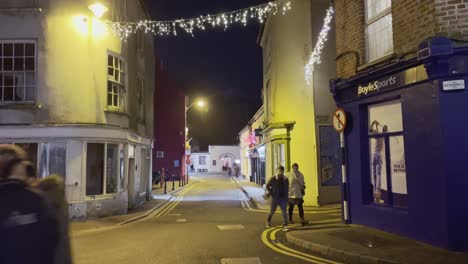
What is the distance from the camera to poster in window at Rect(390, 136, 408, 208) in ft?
33.1

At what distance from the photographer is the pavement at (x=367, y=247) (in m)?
7.70

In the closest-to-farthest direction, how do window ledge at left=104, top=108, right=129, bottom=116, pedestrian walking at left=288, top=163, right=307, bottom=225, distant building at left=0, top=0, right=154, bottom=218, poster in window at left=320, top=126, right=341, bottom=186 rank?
pedestrian walking at left=288, top=163, right=307, bottom=225
distant building at left=0, top=0, right=154, bottom=218
window ledge at left=104, top=108, right=129, bottom=116
poster in window at left=320, top=126, right=341, bottom=186

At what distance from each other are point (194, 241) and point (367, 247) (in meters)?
4.10

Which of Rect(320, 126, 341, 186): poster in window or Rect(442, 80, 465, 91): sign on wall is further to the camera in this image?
Rect(320, 126, 341, 186): poster in window

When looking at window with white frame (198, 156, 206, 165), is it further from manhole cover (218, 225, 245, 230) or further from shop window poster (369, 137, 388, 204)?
shop window poster (369, 137, 388, 204)

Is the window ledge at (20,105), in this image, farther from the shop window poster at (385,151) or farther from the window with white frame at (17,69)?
the shop window poster at (385,151)

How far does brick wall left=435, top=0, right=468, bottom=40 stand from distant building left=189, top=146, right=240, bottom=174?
69.4 metres

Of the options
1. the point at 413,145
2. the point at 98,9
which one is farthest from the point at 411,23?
the point at 98,9

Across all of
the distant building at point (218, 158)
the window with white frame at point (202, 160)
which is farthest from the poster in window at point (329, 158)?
the window with white frame at point (202, 160)

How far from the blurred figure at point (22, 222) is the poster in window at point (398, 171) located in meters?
8.96

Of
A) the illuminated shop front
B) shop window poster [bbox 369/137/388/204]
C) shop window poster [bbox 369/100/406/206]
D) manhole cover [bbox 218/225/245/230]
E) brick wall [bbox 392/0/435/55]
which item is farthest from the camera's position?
manhole cover [bbox 218/225/245/230]

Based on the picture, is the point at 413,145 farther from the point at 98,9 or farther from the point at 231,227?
the point at 98,9

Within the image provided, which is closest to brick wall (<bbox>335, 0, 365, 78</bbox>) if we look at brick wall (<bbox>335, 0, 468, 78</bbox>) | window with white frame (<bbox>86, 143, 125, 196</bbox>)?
brick wall (<bbox>335, 0, 468, 78</bbox>)

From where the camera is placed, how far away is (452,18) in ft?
28.0
